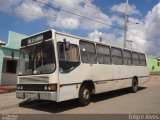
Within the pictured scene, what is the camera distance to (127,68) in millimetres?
16422

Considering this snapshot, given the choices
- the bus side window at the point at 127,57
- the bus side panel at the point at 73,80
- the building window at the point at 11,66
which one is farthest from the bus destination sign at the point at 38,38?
the building window at the point at 11,66

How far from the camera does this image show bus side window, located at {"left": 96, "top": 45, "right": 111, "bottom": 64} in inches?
528

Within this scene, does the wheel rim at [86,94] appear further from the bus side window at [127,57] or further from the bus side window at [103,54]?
the bus side window at [127,57]

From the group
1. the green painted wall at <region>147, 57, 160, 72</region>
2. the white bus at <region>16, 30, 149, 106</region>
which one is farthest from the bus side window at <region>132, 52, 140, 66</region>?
the green painted wall at <region>147, 57, 160, 72</region>

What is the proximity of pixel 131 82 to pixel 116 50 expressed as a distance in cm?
280

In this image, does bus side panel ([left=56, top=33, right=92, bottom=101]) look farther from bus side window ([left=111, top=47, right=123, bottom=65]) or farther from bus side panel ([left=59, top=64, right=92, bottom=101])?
bus side window ([left=111, top=47, right=123, bottom=65])

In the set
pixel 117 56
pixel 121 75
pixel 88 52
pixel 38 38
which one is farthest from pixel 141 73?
pixel 38 38

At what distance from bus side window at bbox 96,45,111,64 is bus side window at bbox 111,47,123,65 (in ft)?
1.72

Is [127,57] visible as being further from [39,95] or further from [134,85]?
[39,95]

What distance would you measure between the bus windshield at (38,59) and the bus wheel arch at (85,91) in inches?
78.1

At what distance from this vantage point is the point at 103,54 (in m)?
13.9

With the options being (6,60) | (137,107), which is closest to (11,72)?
(6,60)

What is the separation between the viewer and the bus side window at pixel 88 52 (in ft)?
39.8

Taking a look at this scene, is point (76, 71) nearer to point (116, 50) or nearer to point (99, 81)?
point (99, 81)
